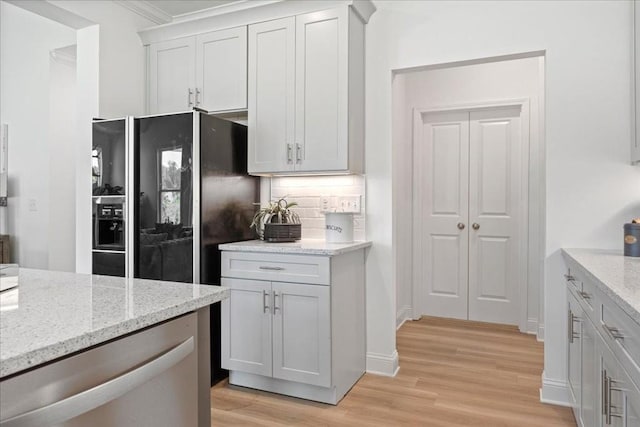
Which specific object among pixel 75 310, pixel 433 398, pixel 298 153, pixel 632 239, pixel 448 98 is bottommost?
pixel 433 398

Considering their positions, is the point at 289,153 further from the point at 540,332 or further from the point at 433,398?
the point at 540,332

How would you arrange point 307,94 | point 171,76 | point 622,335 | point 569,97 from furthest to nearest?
point 171,76 → point 307,94 → point 569,97 → point 622,335

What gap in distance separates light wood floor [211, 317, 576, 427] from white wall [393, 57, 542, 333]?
0.86 metres

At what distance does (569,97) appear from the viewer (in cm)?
246

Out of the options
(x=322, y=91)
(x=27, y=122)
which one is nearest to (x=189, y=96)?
(x=322, y=91)

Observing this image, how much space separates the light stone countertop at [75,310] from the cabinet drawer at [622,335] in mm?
1137

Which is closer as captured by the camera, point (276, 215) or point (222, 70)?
point (276, 215)

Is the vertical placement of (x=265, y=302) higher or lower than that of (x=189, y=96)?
lower

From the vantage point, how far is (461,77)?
4172 mm

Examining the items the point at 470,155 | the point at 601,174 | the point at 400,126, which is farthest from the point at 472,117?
the point at 601,174

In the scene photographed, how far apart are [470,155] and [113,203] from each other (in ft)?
10.6

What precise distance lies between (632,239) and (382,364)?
1672 millimetres

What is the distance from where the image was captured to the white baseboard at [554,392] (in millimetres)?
2491

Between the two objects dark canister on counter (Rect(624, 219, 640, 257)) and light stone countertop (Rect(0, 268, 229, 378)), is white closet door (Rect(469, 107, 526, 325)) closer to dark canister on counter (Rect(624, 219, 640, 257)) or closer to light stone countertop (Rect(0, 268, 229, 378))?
dark canister on counter (Rect(624, 219, 640, 257))
